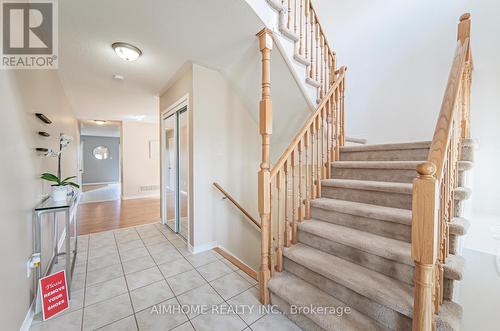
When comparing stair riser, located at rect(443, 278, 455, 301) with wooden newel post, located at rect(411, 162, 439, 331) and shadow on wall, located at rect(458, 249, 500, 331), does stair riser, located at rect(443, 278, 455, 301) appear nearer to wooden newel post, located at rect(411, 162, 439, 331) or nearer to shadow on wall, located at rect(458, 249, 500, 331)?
wooden newel post, located at rect(411, 162, 439, 331)

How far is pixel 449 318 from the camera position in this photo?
3.35ft

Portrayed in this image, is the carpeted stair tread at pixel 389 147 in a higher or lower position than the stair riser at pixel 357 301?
higher

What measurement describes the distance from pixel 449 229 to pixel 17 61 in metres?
3.12

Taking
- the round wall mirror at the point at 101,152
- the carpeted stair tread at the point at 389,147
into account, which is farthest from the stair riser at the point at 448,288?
the round wall mirror at the point at 101,152

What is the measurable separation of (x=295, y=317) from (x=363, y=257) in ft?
2.14

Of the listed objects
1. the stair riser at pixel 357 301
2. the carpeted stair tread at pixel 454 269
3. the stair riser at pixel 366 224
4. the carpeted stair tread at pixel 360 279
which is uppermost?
the stair riser at pixel 366 224

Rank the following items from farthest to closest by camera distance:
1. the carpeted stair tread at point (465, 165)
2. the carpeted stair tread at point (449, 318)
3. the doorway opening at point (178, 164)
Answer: the doorway opening at point (178, 164), the carpeted stair tread at point (465, 165), the carpeted stair tread at point (449, 318)

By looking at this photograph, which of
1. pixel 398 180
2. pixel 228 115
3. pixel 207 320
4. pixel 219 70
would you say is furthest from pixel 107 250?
pixel 398 180

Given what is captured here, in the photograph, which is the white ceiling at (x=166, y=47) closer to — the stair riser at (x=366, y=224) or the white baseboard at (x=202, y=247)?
the stair riser at (x=366, y=224)

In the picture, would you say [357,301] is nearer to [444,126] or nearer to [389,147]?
[444,126]

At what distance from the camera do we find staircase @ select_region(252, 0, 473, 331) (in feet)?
3.09

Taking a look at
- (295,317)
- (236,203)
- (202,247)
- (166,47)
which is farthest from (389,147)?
(166,47)

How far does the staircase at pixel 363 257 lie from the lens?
1155mm

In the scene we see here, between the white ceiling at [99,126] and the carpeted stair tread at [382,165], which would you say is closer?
the carpeted stair tread at [382,165]
